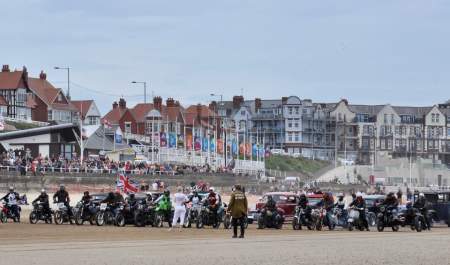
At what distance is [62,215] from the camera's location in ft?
157

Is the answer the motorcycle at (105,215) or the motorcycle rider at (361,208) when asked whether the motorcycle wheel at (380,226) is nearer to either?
the motorcycle rider at (361,208)

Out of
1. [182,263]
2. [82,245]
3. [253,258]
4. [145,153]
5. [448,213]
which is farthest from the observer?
[145,153]

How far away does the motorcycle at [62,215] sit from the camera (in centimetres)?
4774

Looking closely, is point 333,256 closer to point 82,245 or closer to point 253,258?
point 253,258

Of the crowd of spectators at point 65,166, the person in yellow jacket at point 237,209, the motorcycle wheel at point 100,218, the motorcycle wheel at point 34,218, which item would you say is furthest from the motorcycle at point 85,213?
the crowd of spectators at point 65,166

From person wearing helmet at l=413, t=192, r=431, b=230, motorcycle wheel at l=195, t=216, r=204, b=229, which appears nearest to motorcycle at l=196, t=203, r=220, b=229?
motorcycle wheel at l=195, t=216, r=204, b=229

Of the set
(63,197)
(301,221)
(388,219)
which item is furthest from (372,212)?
(63,197)

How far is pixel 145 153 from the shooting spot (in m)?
130

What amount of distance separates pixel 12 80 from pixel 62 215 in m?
99.2

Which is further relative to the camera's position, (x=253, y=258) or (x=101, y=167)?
(x=101, y=167)

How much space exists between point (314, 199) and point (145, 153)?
8006 cm

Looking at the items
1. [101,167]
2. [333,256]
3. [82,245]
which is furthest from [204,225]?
[101,167]

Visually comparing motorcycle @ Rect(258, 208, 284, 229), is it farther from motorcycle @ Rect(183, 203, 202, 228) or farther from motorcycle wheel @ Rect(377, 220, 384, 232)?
motorcycle wheel @ Rect(377, 220, 384, 232)

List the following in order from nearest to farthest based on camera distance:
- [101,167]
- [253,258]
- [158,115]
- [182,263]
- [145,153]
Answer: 1. [182,263]
2. [253,258]
3. [101,167]
4. [145,153]
5. [158,115]
